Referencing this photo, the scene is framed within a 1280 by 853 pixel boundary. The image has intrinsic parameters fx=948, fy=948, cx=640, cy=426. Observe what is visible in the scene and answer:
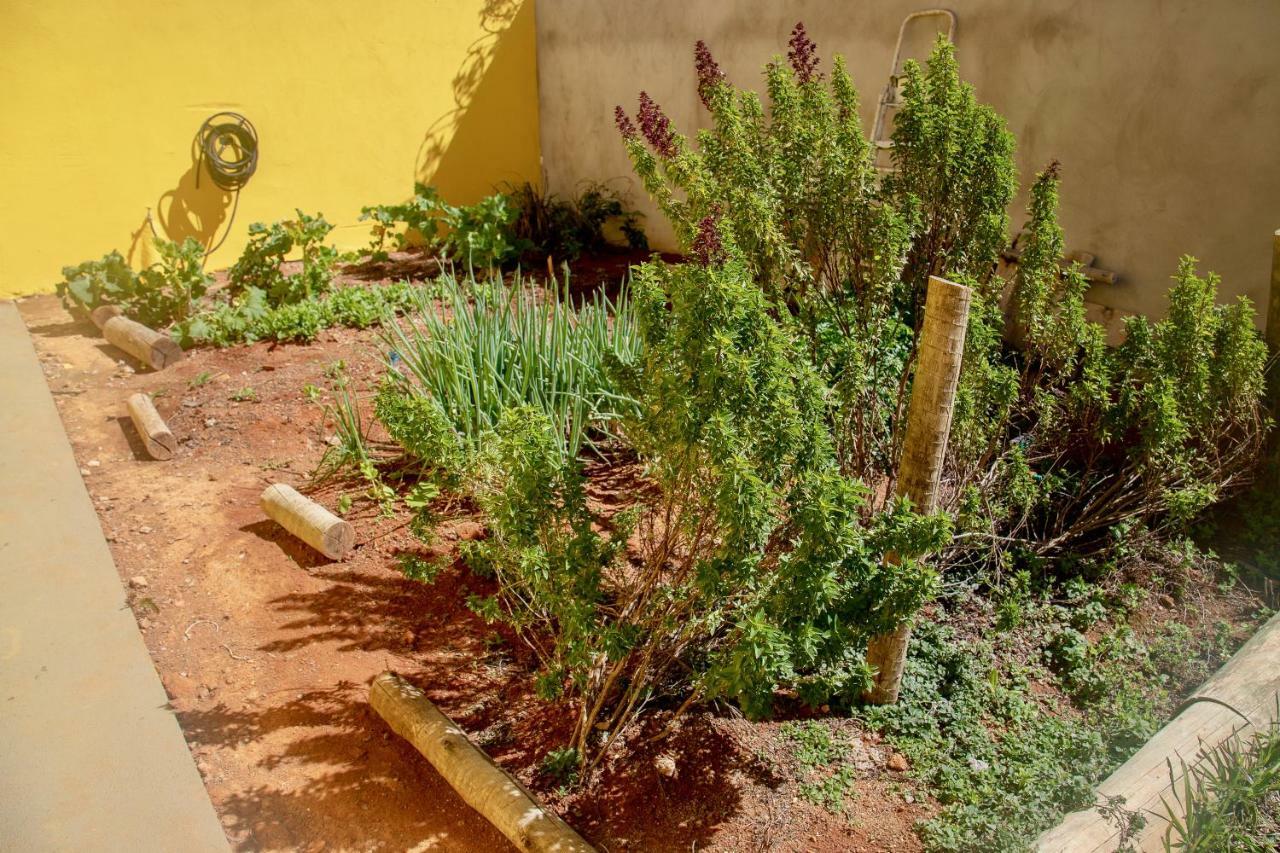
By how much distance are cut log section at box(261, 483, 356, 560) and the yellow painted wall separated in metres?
4.44

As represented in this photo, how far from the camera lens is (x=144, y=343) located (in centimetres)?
612

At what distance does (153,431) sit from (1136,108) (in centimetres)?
529

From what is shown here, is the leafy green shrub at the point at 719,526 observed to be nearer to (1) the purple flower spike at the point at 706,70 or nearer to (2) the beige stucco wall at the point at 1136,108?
(1) the purple flower spike at the point at 706,70

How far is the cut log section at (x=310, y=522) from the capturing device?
4.02 meters

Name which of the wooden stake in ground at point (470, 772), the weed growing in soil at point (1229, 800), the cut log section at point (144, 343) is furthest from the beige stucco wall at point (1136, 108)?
the cut log section at point (144, 343)

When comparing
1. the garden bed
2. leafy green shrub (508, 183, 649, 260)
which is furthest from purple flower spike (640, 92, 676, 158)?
leafy green shrub (508, 183, 649, 260)

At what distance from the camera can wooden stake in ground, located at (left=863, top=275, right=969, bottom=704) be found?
2787mm

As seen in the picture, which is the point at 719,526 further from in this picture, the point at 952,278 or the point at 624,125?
the point at 624,125

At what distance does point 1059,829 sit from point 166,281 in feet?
22.1

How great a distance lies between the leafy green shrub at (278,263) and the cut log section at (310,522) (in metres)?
3.13

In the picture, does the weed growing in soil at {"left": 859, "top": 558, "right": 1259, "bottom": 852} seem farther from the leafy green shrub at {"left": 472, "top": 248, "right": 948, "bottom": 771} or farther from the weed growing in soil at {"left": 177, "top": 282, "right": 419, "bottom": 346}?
the weed growing in soil at {"left": 177, "top": 282, "right": 419, "bottom": 346}

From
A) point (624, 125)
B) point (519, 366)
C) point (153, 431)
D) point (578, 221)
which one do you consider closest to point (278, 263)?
point (153, 431)

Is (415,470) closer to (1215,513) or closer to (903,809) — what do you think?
(903,809)

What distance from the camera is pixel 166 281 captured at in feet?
22.7
